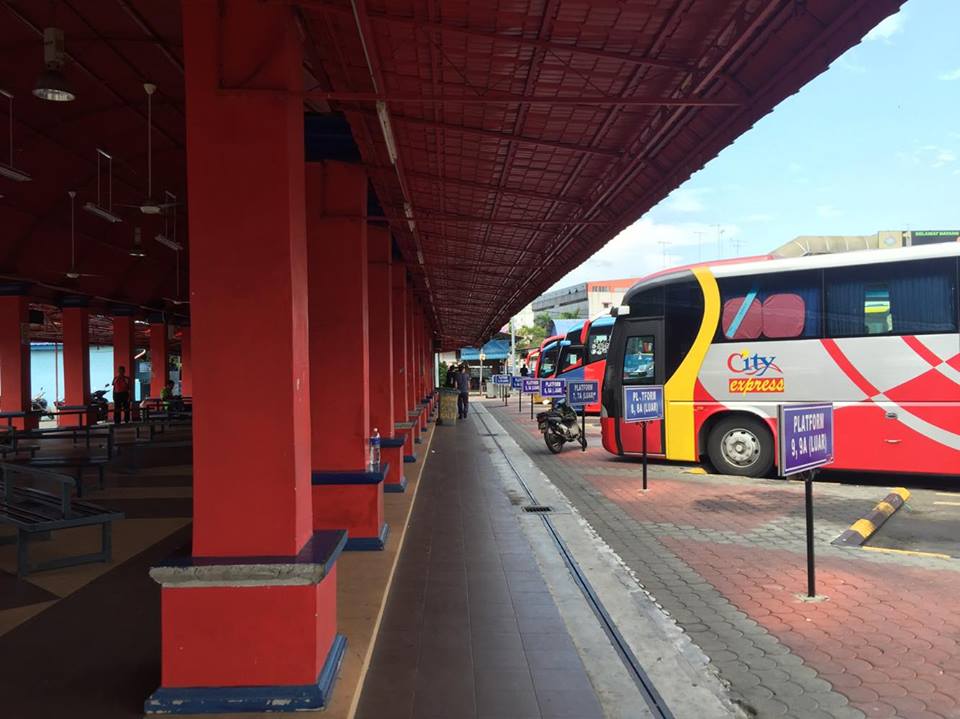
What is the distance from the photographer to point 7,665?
149 inches

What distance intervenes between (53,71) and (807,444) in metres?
7.08

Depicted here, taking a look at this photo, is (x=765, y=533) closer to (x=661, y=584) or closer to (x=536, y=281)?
(x=661, y=584)

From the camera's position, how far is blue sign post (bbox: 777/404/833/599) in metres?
4.99

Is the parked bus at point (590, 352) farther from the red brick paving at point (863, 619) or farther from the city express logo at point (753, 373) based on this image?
the red brick paving at point (863, 619)

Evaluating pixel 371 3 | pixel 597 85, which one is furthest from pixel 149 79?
pixel 597 85

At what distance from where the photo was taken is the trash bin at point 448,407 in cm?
2100

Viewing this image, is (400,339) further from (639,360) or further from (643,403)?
(643,403)

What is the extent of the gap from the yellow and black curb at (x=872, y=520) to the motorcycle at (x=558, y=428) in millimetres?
6249

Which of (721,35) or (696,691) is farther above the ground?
(721,35)

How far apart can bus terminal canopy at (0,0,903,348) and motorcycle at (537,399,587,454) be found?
13.3ft

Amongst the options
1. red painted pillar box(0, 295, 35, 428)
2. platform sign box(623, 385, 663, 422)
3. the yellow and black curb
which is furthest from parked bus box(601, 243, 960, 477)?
red painted pillar box(0, 295, 35, 428)

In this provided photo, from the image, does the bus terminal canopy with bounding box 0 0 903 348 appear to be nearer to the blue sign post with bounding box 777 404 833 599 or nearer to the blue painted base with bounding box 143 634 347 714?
the blue sign post with bounding box 777 404 833 599

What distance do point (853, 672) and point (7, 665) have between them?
16.0ft

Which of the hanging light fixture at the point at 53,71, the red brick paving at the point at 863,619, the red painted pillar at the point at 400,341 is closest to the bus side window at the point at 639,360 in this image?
the red painted pillar at the point at 400,341
